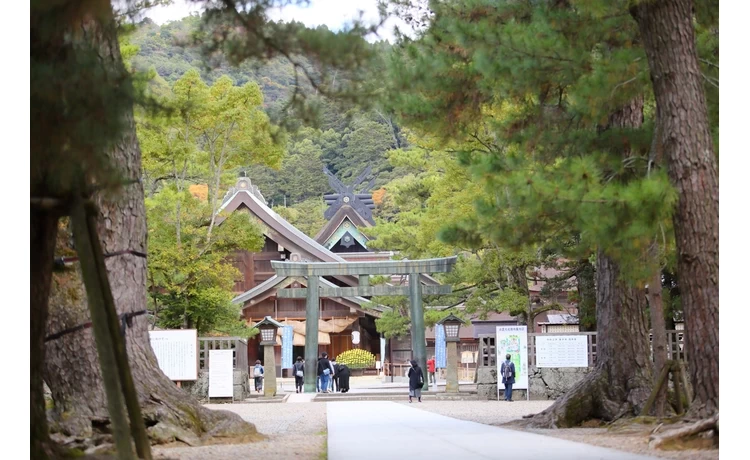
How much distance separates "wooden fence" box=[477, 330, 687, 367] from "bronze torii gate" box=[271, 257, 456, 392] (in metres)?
3.00

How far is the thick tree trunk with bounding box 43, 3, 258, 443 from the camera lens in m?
8.23

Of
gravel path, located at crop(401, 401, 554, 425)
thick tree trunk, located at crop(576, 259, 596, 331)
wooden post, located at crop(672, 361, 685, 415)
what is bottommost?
gravel path, located at crop(401, 401, 554, 425)

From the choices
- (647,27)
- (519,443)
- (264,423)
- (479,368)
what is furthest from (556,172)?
(479,368)

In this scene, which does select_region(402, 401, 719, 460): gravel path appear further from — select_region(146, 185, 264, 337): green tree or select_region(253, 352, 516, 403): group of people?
select_region(146, 185, 264, 337): green tree

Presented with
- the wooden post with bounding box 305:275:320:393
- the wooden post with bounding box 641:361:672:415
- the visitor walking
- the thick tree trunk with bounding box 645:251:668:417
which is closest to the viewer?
the wooden post with bounding box 641:361:672:415

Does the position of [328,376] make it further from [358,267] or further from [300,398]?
[358,267]

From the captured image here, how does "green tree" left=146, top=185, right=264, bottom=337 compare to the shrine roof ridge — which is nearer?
"green tree" left=146, top=185, right=264, bottom=337

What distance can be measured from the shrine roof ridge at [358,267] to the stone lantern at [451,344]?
149cm

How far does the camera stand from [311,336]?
73.6 ft

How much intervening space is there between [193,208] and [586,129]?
1056cm

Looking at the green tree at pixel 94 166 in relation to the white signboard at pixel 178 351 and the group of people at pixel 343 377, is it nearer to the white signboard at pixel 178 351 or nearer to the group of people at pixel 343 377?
the white signboard at pixel 178 351

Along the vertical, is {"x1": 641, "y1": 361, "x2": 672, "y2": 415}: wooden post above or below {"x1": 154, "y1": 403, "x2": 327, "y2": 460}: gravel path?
above

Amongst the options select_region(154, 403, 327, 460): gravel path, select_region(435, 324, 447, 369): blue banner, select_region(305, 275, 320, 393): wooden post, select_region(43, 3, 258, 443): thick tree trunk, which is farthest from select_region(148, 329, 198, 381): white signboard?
select_region(435, 324, 447, 369): blue banner

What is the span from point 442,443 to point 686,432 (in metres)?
2.14
